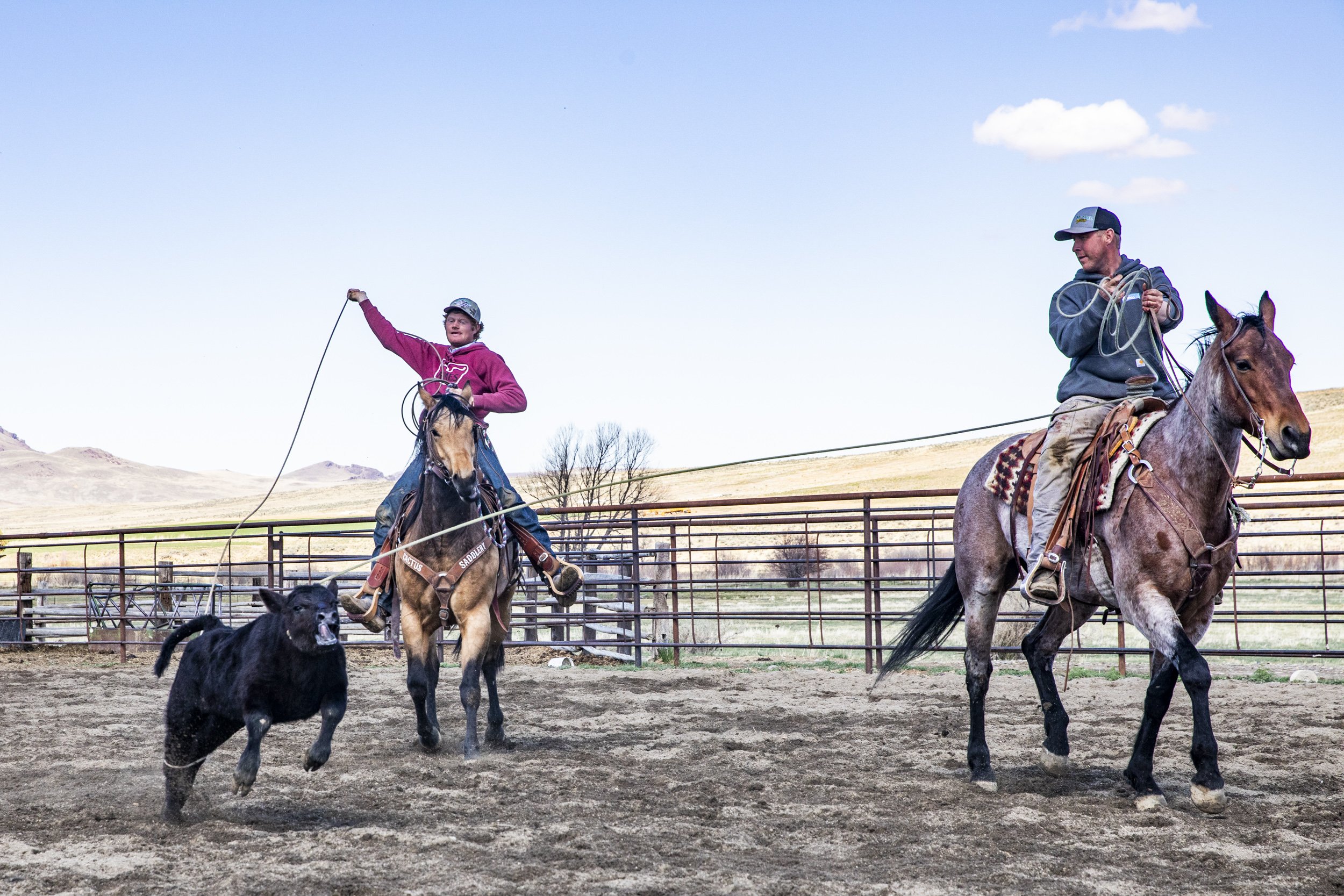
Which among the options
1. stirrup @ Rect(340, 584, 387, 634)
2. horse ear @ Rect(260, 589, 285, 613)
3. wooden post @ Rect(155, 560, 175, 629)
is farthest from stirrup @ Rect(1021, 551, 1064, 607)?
wooden post @ Rect(155, 560, 175, 629)

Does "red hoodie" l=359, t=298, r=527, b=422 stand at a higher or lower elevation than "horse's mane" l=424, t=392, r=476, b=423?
higher

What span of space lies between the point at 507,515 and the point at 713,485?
48175mm

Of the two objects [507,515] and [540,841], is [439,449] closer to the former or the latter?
[507,515]

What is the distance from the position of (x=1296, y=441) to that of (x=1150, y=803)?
61.4 inches

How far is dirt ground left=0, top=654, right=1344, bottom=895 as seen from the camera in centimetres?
371

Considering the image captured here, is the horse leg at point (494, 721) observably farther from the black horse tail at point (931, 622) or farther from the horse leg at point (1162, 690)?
the horse leg at point (1162, 690)

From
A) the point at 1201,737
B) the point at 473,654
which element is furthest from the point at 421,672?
the point at 1201,737

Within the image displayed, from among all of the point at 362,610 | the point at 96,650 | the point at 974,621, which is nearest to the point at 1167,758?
the point at 974,621

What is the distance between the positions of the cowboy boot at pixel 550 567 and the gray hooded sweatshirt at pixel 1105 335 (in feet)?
9.72

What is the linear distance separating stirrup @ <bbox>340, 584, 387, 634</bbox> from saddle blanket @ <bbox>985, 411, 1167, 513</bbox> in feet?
11.0

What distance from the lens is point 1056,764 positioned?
17.5 feet

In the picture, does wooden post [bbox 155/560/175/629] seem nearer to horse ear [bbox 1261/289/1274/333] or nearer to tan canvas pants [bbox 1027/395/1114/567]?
tan canvas pants [bbox 1027/395/1114/567]

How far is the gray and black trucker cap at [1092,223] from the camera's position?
5375mm

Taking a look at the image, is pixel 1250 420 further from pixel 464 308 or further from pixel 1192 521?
pixel 464 308
